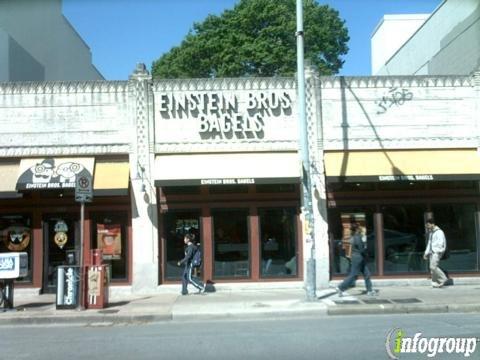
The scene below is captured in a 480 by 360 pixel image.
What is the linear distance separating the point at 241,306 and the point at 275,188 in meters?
4.53

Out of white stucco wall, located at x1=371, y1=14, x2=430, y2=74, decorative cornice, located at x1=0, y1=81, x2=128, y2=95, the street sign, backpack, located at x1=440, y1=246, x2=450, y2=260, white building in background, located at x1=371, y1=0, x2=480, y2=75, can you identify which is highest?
white stucco wall, located at x1=371, y1=14, x2=430, y2=74

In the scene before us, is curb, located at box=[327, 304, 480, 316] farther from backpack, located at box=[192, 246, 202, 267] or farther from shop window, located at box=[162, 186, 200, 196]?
shop window, located at box=[162, 186, 200, 196]

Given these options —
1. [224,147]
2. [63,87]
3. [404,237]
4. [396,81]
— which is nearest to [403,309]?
[404,237]

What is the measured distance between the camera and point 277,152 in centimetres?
1722

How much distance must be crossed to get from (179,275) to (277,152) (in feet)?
14.8

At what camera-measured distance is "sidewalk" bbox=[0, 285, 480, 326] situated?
12945 mm

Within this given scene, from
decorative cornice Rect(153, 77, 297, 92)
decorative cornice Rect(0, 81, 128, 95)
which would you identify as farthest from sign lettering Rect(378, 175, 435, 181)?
decorative cornice Rect(0, 81, 128, 95)

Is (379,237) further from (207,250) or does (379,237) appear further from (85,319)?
(85,319)

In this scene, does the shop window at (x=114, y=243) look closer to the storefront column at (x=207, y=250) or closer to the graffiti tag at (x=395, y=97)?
the storefront column at (x=207, y=250)

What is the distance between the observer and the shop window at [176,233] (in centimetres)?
1703

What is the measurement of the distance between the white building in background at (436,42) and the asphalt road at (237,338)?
992cm

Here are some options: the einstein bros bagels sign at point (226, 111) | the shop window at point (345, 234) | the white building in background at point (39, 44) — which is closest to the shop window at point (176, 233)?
the einstein bros bagels sign at point (226, 111)

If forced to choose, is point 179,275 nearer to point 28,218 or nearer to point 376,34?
point 28,218

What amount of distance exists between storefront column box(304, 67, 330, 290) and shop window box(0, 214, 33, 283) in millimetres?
7939
